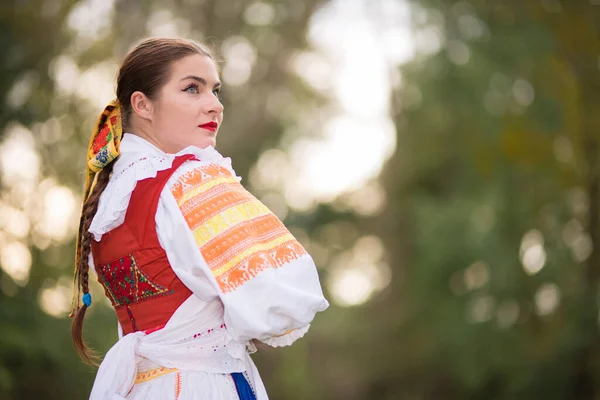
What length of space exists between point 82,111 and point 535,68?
4.58 metres

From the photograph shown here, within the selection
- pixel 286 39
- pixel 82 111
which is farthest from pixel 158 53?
pixel 286 39

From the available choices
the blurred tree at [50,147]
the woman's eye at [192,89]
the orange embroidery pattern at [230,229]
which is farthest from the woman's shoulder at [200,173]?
the blurred tree at [50,147]

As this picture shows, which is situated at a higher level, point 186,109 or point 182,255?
point 186,109

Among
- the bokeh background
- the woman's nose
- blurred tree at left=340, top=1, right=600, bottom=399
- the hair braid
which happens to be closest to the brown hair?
the hair braid

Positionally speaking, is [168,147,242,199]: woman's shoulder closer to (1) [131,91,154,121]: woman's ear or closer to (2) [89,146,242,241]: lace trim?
(2) [89,146,242,241]: lace trim

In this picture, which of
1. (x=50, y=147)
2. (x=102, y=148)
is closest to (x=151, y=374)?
(x=102, y=148)

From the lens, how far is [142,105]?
190 centimetres

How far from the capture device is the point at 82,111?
8211mm

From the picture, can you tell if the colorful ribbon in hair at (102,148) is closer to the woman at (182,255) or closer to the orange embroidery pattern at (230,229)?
the woman at (182,255)

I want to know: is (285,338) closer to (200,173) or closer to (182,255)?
(182,255)

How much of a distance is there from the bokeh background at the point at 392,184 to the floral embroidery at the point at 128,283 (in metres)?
4.72

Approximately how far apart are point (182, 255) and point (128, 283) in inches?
6.3

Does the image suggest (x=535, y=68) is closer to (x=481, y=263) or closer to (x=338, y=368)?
(x=481, y=263)

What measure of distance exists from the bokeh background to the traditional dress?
4.78m
